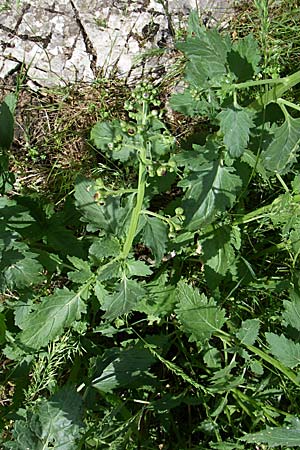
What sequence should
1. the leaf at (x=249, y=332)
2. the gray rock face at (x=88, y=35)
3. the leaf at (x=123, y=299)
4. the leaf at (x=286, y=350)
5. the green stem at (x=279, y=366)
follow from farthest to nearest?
the gray rock face at (x=88, y=35)
the leaf at (x=249, y=332)
the green stem at (x=279, y=366)
the leaf at (x=286, y=350)
the leaf at (x=123, y=299)

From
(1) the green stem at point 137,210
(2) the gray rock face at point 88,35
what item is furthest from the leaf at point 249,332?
(2) the gray rock face at point 88,35

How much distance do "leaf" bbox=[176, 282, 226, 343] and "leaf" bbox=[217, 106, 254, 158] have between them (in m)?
0.81

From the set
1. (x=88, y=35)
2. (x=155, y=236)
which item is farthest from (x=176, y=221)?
(x=88, y=35)

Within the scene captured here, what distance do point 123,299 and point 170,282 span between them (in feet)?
2.40

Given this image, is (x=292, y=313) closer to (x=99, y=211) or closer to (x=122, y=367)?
(x=122, y=367)

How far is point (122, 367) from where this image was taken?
2902 mm

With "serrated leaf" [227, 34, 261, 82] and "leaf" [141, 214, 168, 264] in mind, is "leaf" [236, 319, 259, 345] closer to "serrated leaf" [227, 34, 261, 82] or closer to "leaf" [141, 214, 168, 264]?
"leaf" [141, 214, 168, 264]

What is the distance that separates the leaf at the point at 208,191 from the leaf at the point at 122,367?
0.65m

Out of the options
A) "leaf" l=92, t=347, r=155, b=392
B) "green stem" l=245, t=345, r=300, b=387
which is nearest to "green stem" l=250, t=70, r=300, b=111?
"green stem" l=245, t=345, r=300, b=387

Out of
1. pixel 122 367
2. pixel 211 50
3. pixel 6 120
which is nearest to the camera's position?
pixel 211 50

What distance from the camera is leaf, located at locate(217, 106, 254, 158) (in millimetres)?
2469

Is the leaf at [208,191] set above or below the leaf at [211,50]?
below

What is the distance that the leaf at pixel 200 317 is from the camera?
9.75 ft

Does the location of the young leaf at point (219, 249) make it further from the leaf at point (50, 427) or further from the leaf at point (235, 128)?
the leaf at point (50, 427)
